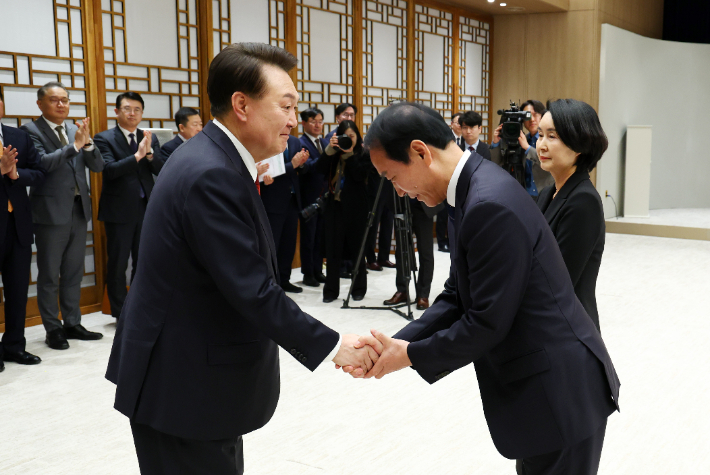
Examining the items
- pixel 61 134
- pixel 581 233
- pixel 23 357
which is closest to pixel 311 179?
pixel 61 134

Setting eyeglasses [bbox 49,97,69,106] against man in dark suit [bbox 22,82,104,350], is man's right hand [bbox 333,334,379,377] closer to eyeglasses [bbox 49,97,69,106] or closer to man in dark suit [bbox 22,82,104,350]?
man in dark suit [bbox 22,82,104,350]

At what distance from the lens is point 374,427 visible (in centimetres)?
311

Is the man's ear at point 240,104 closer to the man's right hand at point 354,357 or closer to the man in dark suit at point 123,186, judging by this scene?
the man's right hand at point 354,357

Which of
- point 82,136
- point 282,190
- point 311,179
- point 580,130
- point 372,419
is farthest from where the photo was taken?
point 311,179

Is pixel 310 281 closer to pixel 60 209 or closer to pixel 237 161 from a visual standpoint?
pixel 60 209

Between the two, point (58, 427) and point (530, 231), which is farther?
point (58, 427)

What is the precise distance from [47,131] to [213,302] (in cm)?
342

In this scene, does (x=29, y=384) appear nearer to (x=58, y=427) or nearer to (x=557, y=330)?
(x=58, y=427)

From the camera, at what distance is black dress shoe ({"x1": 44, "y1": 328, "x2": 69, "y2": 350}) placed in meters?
4.23

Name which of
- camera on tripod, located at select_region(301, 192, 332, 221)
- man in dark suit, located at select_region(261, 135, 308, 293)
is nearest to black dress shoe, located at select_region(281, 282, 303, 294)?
man in dark suit, located at select_region(261, 135, 308, 293)

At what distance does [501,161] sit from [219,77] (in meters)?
4.16

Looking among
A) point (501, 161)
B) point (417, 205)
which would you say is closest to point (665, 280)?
point (501, 161)

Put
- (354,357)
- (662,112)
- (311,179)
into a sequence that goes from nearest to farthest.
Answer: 1. (354,357)
2. (311,179)
3. (662,112)

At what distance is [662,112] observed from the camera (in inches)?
438
